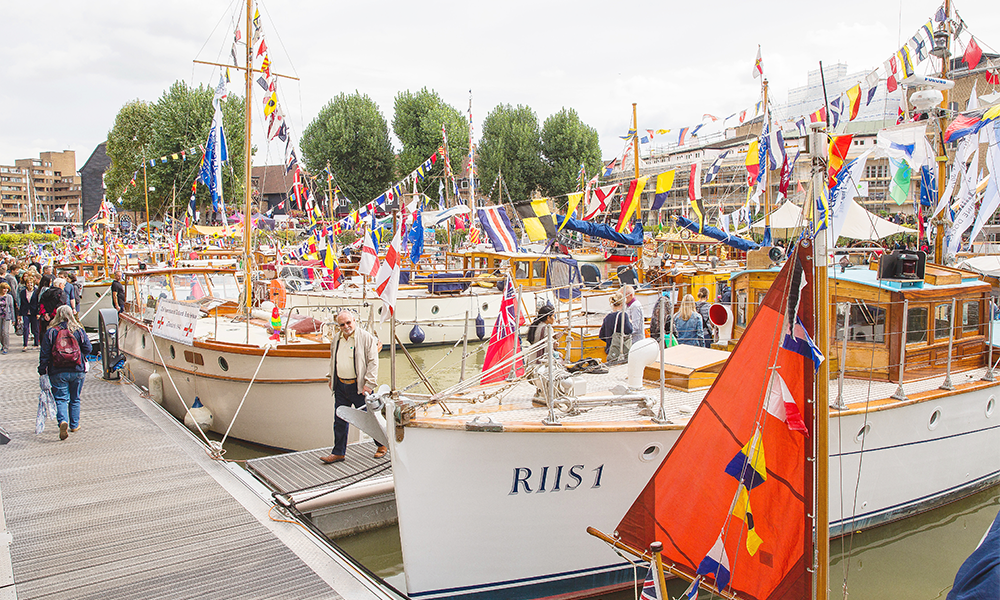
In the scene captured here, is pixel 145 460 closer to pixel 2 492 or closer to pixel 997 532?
pixel 2 492

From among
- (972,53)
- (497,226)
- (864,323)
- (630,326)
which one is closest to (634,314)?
(630,326)

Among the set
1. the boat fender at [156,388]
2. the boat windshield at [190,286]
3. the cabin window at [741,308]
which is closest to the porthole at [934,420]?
the cabin window at [741,308]

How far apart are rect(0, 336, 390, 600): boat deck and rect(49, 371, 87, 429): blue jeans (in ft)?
0.89

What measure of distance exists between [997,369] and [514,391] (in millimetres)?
6173

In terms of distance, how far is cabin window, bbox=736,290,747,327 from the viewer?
8.59m

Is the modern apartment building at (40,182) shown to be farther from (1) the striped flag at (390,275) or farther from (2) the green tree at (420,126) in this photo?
(1) the striped flag at (390,275)

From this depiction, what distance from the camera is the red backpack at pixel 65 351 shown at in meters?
7.99

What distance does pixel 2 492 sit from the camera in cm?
690

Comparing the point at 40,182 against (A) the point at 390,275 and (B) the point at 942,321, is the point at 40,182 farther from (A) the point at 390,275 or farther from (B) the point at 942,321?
(B) the point at 942,321

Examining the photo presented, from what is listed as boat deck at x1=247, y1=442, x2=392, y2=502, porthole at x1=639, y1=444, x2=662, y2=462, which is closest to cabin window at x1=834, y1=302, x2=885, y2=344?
porthole at x1=639, y1=444, x2=662, y2=462

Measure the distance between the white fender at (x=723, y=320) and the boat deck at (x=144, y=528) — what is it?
5.10 metres

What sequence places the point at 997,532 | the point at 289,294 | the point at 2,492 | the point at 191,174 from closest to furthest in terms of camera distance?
the point at 997,532 < the point at 2,492 < the point at 289,294 < the point at 191,174

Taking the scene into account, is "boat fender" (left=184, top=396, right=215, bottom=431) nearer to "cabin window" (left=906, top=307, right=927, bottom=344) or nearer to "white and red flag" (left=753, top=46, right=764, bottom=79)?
"cabin window" (left=906, top=307, right=927, bottom=344)

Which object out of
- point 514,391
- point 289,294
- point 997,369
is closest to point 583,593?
point 514,391
